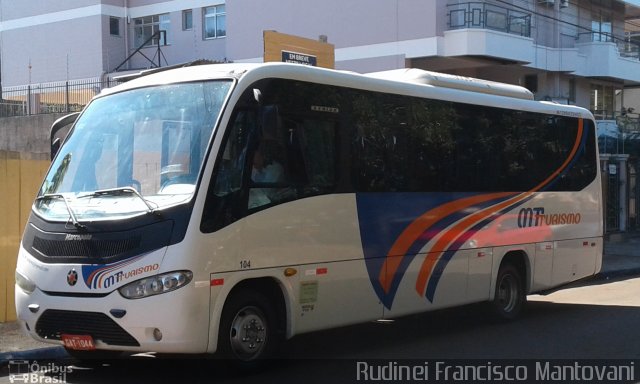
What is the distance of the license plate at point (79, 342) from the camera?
740 centimetres

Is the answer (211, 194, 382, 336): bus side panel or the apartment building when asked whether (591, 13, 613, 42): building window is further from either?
(211, 194, 382, 336): bus side panel

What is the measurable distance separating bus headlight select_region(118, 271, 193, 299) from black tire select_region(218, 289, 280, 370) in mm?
647

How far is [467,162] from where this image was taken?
11.0 metres

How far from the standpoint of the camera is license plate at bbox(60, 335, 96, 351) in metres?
7.40

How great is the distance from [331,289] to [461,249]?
9.04 ft

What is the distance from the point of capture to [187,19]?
3844 cm

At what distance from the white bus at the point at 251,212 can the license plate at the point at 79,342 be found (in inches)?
1.0

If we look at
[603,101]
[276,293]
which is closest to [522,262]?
[276,293]

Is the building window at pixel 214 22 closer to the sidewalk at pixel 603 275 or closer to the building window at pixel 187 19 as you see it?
the building window at pixel 187 19

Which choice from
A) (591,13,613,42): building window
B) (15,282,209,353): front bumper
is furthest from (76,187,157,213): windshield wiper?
(591,13,613,42): building window

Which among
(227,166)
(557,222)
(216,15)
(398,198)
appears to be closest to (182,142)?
(227,166)

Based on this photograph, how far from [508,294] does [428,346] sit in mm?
2585

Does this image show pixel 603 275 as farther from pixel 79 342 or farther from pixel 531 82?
pixel 531 82

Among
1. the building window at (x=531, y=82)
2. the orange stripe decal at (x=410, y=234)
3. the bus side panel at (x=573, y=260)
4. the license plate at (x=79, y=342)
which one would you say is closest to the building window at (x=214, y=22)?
the building window at (x=531, y=82)
